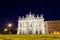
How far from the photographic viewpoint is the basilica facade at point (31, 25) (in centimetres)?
6291

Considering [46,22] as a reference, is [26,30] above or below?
below

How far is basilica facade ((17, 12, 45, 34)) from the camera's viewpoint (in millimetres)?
62906

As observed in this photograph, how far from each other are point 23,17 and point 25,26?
18.0ft

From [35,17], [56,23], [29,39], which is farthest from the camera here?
[35,17]

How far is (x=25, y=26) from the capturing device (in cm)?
6341

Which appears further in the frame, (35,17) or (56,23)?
(35,17)

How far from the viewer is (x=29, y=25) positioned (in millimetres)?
63562

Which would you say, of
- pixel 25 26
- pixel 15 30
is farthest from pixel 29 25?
pixel 15 30

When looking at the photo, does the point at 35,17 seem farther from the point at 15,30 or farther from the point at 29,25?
the point at 15,30

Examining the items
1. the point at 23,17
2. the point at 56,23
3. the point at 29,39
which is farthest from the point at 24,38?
the point at 23,17

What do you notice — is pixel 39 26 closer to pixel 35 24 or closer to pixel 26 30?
pixel 35 24

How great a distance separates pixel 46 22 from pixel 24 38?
194ft

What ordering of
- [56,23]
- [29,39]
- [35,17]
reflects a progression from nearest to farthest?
[29,39] → [56,23] → [35,17]

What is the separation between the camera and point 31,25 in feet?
210
